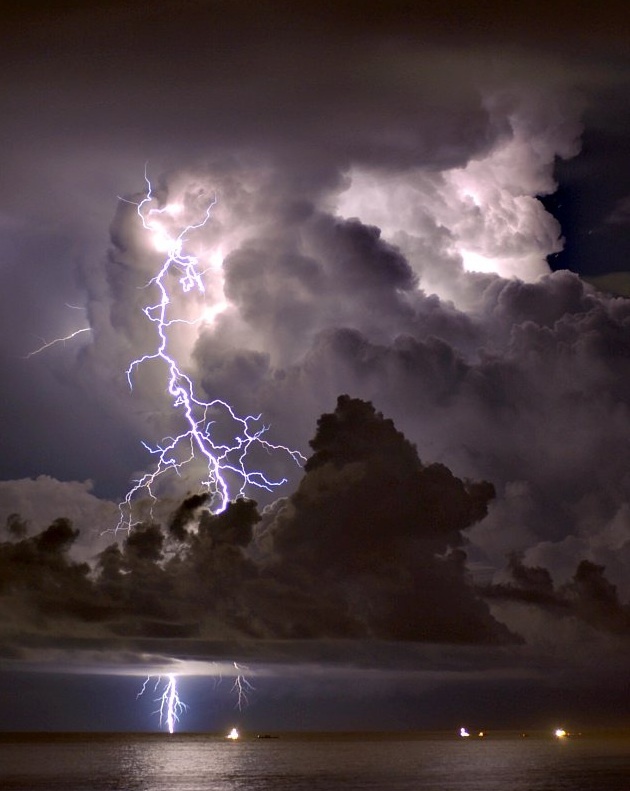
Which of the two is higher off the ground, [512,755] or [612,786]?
[512,755]

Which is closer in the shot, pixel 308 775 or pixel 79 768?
pixel 308 775

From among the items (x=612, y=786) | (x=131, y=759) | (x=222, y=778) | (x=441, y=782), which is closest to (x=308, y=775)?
(x=222, y=778)

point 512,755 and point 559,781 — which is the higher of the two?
point 512,755

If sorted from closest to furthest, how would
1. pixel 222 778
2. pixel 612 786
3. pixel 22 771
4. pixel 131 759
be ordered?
pixel 612 786, pixel 222 778, pixel 22 771, pixel 131 759

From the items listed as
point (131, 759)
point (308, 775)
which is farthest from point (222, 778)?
point (131, 759)

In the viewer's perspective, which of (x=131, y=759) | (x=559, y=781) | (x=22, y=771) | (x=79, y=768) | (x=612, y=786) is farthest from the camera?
(x=131, y=759)

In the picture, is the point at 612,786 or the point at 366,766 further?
the point at 366,766

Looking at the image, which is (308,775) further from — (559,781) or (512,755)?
(512,755)

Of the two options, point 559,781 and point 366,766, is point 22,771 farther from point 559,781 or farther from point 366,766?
point 559,781

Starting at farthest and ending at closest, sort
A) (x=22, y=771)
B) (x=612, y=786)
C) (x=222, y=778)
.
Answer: (x=22, y=771) → (x=222, y=778) → (x=612, y=786)
